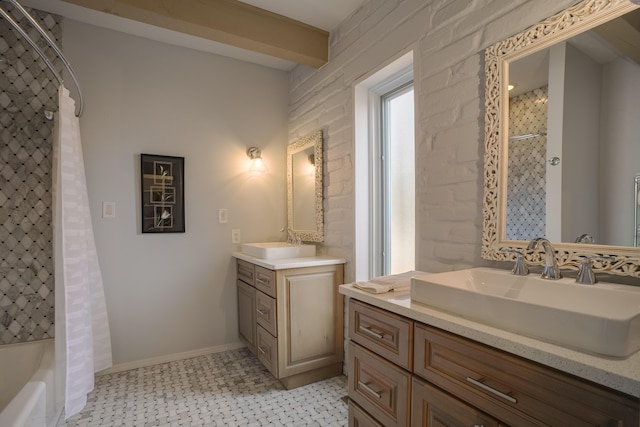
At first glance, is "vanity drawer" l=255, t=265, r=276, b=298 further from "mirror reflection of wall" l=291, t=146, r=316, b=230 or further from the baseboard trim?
the baseboard trim

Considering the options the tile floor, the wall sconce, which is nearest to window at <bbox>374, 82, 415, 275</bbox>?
the tile floor

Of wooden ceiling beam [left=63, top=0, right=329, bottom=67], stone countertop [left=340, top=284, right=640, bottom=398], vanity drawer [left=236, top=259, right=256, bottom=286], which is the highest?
wooden ceiling beam [left=63, top=0, right=329, bottom=67]

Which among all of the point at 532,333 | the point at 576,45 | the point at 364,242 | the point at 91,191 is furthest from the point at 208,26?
the point at 532,333

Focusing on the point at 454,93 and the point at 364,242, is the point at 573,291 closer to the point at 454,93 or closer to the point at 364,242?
the point at 454,93

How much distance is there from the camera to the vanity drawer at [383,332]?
1.11 m

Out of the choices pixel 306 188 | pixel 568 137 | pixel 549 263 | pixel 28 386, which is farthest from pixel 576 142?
pixel 28 386

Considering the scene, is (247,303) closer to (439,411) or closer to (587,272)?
(439,411)

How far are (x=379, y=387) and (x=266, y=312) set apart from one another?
1219 mm

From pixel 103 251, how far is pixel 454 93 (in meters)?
2.59

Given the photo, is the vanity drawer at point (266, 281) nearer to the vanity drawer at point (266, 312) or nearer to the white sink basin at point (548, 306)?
the vanity drawer at point (266, 312)

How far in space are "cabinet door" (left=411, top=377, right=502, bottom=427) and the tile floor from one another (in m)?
0.94

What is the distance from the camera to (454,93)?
150 centimetres

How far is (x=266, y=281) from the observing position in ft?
7.41

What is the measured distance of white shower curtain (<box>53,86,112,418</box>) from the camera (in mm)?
1622
